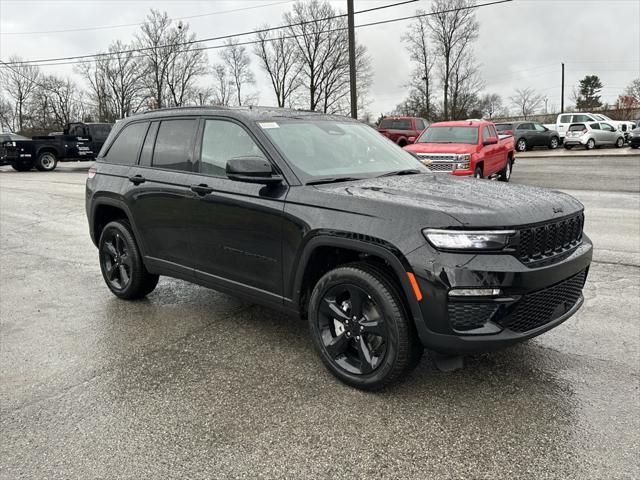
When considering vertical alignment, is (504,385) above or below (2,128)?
below

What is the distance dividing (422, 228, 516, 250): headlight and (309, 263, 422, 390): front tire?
0.46 m

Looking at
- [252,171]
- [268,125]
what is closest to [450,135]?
[268,125]

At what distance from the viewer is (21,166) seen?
79.9 ft

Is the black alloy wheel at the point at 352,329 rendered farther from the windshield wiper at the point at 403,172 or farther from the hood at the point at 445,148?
the hood at the point at 445,148

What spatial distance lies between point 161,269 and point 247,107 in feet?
5.31

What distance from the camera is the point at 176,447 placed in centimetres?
271

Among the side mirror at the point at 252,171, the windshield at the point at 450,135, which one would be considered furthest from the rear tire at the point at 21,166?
the side mirror at the point at 252,171

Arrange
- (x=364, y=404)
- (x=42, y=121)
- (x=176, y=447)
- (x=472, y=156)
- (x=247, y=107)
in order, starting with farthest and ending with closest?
(x=42, y=121)
(x=472, y=156)
(x=247, y=107)
(x=364, y=404)
(x=176, y=447)

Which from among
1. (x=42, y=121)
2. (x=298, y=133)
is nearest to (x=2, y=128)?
(x=42, y=121)

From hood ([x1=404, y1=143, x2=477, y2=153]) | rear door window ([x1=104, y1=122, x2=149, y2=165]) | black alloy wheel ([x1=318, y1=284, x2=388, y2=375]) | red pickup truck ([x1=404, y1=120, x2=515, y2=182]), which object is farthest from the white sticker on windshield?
hood ([x1=404, y1=143, x2=477, y2=153])

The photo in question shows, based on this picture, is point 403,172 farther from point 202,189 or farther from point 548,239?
point 202,189

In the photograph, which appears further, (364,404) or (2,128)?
(2,128)

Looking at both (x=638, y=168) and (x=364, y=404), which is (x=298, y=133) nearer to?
(x=364, y=404)

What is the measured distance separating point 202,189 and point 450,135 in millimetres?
11127
